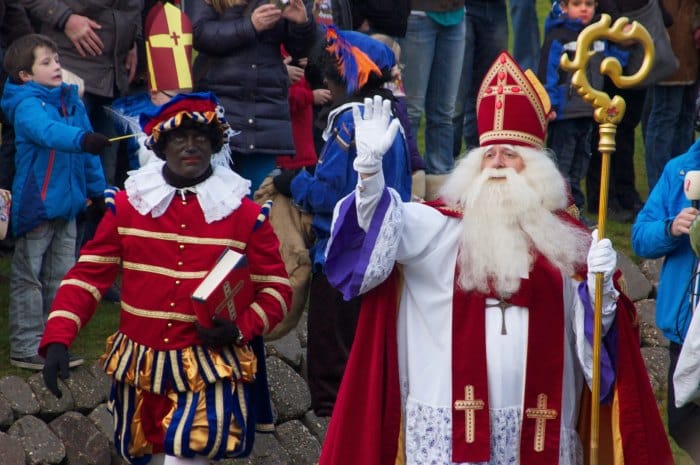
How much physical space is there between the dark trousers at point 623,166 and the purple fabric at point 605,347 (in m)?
5.35

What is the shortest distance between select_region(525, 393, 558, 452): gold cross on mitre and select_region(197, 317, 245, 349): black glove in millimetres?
1357

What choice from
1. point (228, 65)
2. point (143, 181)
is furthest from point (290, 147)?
point (143, 181)

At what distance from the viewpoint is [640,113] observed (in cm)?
1210

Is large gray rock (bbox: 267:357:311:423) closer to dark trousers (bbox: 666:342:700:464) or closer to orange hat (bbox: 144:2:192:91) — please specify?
orange hat (bbox: 144:2:192:91)

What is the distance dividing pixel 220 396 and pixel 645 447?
1.88 metres

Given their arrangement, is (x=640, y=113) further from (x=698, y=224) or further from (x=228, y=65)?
(x=698, y=224)

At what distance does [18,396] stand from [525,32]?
5268 mm

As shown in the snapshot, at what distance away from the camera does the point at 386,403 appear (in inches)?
263

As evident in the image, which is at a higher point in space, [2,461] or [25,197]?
[25,197]

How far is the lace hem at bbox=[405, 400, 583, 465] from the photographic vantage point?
658cm

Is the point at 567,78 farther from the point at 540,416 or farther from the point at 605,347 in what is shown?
the point at 540,416

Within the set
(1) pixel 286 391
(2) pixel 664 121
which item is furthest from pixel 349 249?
(2) pixel 664 121

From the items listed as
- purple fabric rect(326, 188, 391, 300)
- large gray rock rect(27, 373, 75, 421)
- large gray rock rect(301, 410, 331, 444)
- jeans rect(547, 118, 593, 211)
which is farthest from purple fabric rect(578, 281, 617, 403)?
jeans rect(547, 118, 593, 211)

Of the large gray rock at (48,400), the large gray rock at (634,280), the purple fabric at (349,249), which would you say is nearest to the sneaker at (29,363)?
the large gray rock at (48,400)
